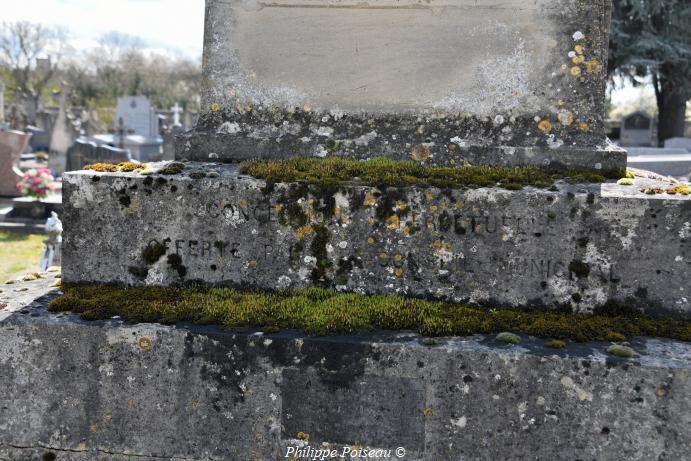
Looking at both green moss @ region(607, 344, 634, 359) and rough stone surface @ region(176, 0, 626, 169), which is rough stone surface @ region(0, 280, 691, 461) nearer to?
green moss @ region(607, 344, 634, 359)

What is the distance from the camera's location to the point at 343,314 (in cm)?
342

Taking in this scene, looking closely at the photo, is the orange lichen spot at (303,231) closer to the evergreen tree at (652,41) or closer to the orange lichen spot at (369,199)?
the orange lichen spot at (369,199)

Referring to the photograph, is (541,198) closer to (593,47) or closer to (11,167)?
(593,47)

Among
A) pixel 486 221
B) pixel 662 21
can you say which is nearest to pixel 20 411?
pixel 486 221

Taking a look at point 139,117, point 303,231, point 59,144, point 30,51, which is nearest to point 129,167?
point 303,231

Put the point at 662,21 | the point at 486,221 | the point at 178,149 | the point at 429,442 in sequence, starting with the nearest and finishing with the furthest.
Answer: the point at 429,442, the point at 486,221, the point at 178,149, the point at 662,21

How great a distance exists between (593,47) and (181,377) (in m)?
3.07

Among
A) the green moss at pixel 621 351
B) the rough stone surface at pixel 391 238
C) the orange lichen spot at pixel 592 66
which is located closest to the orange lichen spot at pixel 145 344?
the rough stone surface at pixel 391 238

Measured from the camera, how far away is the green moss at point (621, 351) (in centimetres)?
303

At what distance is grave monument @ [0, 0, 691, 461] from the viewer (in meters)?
3.11

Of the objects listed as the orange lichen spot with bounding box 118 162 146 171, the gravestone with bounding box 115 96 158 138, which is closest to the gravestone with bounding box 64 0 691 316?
the orange lichen spot with bounding box 118 162 146 171

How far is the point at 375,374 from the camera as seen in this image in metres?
3.18

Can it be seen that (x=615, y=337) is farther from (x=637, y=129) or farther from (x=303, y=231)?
(x=637, y=129)

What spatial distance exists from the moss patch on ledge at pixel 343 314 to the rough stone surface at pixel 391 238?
0.36 feet
